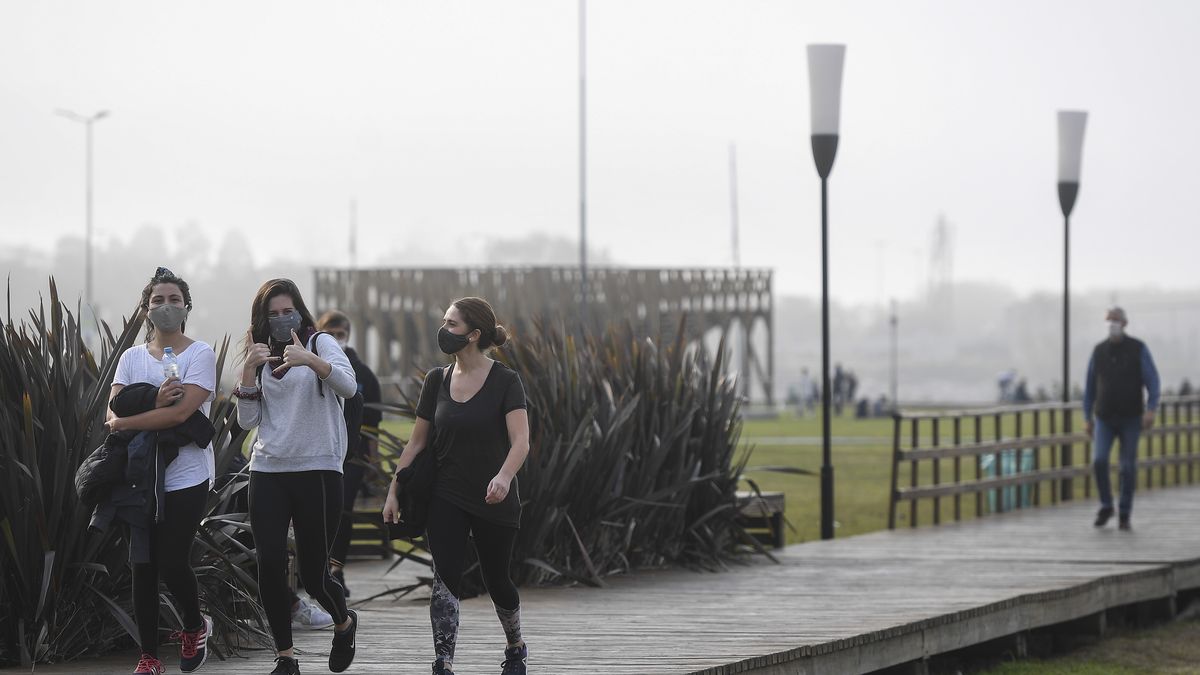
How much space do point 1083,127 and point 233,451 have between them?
13.5 metres

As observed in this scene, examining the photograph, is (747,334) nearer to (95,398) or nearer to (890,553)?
(890,553)

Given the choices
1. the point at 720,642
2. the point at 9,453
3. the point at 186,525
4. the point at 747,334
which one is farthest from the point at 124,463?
the point at 747,334

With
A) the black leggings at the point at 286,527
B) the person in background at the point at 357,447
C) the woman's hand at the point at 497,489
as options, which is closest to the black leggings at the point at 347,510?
the person in background at the point at 357,447

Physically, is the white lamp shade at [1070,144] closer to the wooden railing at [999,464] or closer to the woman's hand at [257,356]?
the wooden railing at [999,464]

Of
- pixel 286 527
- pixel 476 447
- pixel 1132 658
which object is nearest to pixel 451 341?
pixel 476 447

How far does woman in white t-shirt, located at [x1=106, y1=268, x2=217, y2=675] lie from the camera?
651 centimetres

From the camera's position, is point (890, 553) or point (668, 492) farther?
point (890, 553)

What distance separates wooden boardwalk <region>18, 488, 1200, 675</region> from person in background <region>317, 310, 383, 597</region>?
382 millimetres

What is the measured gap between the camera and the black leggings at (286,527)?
659cm

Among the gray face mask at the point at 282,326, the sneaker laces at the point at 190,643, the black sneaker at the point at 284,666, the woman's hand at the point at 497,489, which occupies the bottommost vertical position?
the black sneaker at the point at 284,666

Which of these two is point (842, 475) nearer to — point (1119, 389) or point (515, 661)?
point (1119, 389)

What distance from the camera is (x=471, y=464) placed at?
21.8 ft

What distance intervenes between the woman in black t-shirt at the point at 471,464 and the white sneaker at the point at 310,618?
188cm

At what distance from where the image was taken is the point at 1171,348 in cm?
13888
